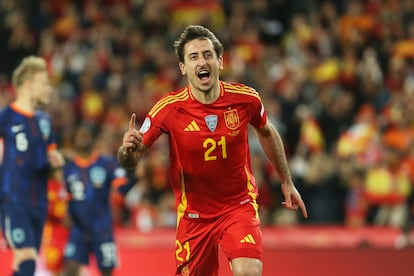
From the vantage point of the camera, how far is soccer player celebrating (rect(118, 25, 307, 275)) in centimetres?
661

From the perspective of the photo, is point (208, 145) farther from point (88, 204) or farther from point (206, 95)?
point (88, 204)

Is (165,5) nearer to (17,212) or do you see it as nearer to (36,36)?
(36,36)

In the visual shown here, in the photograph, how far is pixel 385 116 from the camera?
14.2 meters

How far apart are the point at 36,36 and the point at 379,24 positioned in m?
5.65

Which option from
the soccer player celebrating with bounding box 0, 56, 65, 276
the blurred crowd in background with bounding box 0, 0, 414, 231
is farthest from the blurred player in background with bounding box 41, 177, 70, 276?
the soccer player celebrating with bounding box 0, 56, 65, 276

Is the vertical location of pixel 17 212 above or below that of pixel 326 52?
below

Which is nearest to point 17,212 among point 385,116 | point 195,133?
point 195,133

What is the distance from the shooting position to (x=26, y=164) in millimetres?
8367

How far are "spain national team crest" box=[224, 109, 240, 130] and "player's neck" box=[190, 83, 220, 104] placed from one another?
0.14 m

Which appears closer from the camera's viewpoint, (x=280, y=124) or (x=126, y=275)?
(x=126, y=275)

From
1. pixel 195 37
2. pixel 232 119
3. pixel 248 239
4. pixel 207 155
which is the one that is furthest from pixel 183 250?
pixel 195 37

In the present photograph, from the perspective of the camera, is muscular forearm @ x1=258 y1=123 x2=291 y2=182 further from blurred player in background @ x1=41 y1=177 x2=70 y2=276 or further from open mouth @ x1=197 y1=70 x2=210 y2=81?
blurred player in background @ x1=41 y1=177 x2=70 y2=276

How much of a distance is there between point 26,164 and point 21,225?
1.70 ft

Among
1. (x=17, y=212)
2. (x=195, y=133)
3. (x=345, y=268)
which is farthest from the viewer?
(x=345, y=268)
